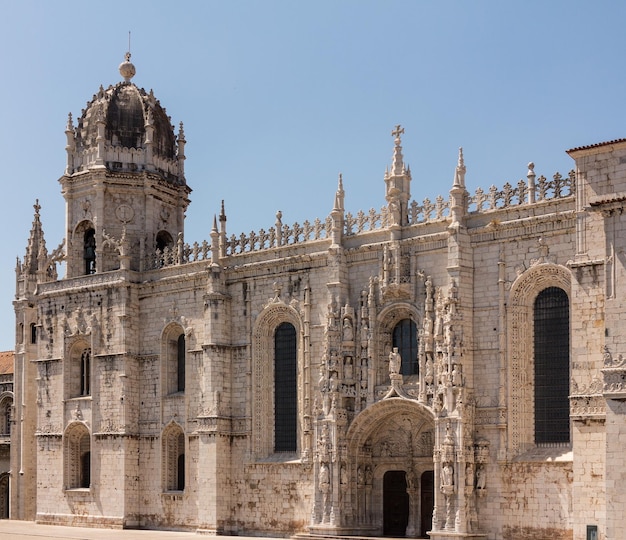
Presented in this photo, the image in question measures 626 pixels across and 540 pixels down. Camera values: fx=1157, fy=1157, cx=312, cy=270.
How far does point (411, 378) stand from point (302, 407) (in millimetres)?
4542

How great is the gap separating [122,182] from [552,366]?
2042 centimetres

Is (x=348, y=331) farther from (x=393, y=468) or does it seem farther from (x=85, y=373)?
(x=85, y=373)

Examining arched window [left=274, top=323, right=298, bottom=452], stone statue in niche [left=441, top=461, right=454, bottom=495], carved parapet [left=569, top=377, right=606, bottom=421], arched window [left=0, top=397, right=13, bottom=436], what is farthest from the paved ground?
arched window [left=0, top=397, right=13, bottom=436]

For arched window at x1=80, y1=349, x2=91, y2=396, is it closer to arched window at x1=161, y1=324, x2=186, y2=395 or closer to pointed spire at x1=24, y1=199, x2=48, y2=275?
arched window at x1=161, y1=324, x2=186, y2=395

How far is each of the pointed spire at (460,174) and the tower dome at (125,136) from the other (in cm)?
1567

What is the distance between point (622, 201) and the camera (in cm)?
2867

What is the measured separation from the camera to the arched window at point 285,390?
40094 millimetres

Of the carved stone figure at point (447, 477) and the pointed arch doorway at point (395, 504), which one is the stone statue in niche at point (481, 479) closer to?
the carved stone figure at point (447, 477)

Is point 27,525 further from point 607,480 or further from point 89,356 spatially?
point 607,480

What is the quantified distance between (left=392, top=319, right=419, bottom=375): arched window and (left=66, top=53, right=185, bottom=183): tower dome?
1457cm

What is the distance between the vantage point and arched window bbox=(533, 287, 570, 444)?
32719 millimetres

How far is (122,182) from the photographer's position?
1813 inches

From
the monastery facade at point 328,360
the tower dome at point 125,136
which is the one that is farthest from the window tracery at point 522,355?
the tower dome at point 125,136

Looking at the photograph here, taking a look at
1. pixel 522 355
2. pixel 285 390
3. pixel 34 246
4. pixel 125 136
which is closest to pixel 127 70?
pixel 125 136
